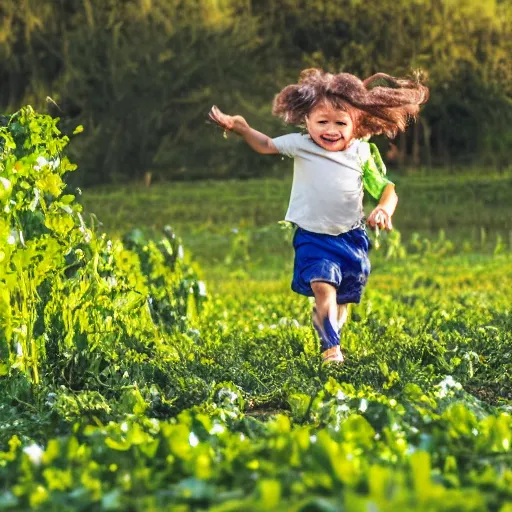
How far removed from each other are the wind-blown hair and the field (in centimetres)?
120

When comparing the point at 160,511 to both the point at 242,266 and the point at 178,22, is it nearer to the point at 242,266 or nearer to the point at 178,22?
the point at 242,266

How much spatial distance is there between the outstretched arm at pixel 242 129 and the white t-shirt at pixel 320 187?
0.18 ft


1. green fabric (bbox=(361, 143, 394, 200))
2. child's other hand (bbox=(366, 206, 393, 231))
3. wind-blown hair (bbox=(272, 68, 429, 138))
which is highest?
wind-blown hair (bbox=(272, 68, 429, 138))

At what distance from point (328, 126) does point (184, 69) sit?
15656 mm

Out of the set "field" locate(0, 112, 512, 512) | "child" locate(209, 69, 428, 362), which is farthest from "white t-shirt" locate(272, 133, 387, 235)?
"field" locate(0, 112, 512, 512)

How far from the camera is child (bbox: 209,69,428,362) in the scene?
20.8 feet

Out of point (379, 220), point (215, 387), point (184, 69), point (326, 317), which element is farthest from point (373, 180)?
point (184, 69)

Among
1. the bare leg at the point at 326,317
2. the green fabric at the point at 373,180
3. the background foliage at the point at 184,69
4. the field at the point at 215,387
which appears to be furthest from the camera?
the background foliage at the point at 184,69

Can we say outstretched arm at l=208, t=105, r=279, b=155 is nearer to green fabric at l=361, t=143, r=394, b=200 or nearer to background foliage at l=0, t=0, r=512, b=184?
green fabric at l=361, t=143, r=394, b=200

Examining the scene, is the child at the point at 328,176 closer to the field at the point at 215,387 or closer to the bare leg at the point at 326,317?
the bare leg at the point at 326,317

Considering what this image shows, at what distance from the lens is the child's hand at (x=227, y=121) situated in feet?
20.0

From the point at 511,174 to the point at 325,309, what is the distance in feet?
49.7

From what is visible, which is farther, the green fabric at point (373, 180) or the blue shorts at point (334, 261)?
the green fabric at point (373, 180)

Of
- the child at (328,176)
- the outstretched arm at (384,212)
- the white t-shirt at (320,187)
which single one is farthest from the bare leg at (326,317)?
the outstretched arm at (384,212)
